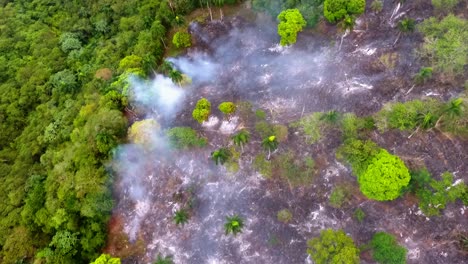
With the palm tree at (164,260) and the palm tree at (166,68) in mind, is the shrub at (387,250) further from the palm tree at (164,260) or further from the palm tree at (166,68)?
the palm tree at (166,68)

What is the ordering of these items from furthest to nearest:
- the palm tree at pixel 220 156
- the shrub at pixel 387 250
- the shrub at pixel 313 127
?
the shrub at pixel 313 127
the palm tree at pixel 220 156
the shrub at pixel 387 250

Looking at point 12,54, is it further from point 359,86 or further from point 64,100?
point 359,86

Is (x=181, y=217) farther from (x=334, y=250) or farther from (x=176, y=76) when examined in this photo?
(x=176, y=76)

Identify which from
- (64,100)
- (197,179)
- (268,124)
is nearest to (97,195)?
(197,179)

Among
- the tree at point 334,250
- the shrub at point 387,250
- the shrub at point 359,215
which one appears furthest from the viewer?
the shrub at point 359,215

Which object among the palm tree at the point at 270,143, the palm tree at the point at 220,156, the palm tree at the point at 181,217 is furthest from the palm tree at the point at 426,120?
the palm tree at the point at 181,217

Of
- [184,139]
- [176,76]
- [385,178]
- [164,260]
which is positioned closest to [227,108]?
[184,139]
